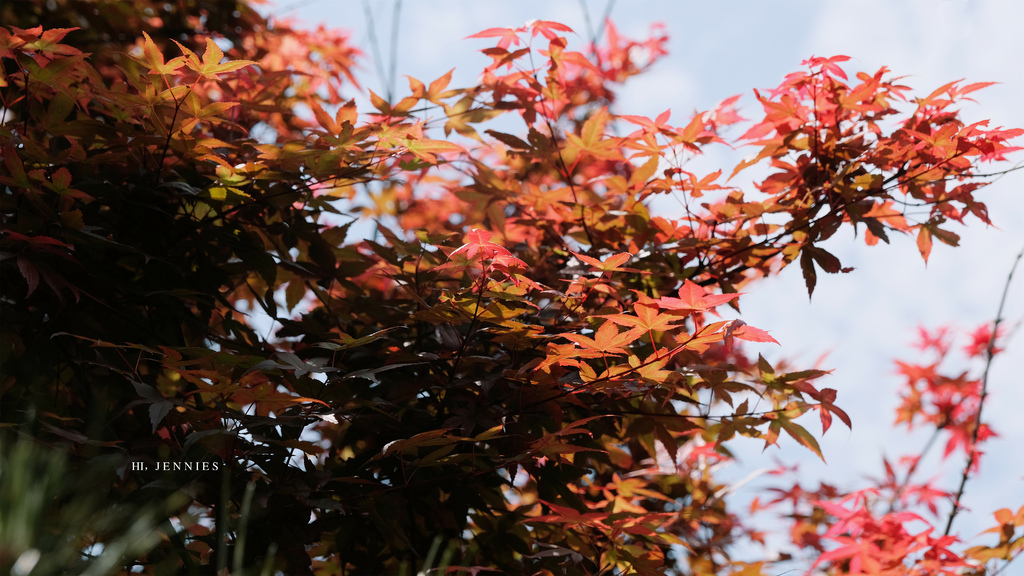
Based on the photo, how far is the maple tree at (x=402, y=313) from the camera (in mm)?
1073

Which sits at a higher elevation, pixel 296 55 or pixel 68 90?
pixel 296 55

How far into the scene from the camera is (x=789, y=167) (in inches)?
60.4

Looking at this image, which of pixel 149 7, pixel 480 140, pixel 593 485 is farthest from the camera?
pixel 149 7

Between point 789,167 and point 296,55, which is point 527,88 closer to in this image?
point 789,167

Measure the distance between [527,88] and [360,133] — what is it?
1.72 ft

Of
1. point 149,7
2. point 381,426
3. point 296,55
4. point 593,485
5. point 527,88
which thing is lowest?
point 381,426

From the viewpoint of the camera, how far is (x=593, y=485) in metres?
1.77

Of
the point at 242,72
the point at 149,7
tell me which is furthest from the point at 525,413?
the point at 149,7

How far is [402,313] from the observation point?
1434mm

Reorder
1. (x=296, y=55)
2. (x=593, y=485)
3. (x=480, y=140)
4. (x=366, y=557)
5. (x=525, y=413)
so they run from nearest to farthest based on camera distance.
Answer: (x=525, y=413)
(x=366, y=557)
(x=480, y=140)
(x=593, y=485)
(x=296, y=55)

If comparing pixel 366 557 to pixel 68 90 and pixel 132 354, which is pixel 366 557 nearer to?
pixel 132 354

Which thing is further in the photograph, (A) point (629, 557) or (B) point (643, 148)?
(B) point (643, 148)

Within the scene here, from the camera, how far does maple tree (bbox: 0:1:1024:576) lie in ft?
3.52

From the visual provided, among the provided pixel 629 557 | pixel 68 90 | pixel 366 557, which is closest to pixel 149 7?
pixel 68 90
